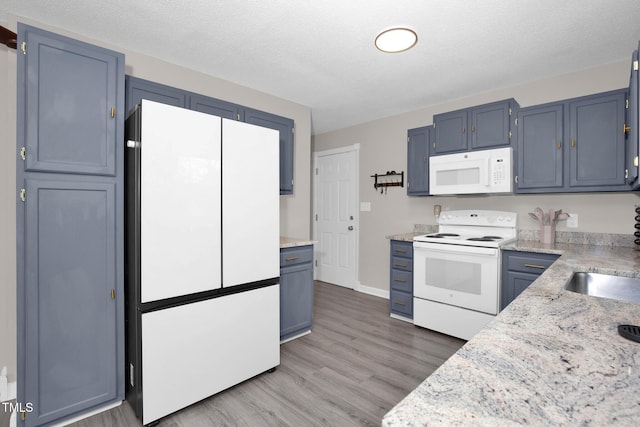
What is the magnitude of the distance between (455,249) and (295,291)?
5.10 ft

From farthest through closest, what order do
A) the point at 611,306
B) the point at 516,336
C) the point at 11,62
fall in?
the point at 11,62
the point at 611,306
the point at 516,336

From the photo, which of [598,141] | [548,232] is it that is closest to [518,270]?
[548,232]

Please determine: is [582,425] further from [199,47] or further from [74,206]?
[199,47]

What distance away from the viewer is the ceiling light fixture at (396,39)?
2.14 m

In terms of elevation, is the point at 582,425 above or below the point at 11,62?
below

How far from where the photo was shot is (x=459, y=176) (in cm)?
317

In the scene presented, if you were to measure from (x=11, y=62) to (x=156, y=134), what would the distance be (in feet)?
4.33

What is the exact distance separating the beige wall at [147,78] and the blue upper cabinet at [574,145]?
2.34 meters

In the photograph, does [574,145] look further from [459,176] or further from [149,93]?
[149,93]

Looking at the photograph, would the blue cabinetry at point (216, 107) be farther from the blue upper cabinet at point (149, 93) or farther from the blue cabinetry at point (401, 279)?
the blue cabinetry at point (401, 279)

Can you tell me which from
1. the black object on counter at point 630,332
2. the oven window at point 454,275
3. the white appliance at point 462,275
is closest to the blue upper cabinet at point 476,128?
the white appliance at point 462,275

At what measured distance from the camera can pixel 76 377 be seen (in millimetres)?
1786

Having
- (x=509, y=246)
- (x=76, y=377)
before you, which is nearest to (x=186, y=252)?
(x=76, y=377)

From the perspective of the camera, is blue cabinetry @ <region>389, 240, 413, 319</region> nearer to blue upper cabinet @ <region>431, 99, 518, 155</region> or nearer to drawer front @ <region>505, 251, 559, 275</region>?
drawer front @ <region>505, 251, 559, 275</region>
